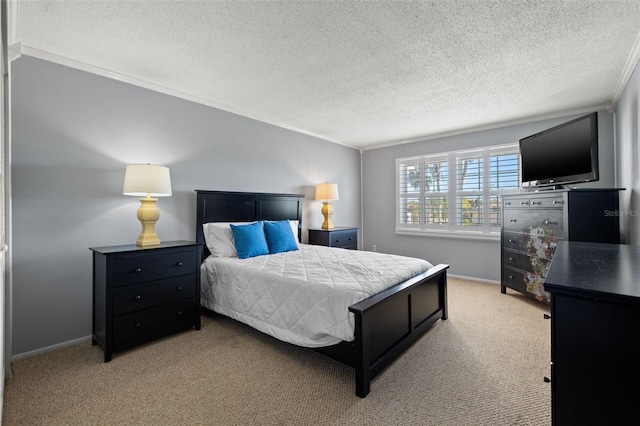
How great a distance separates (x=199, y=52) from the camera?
237cm

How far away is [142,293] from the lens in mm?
Answer: 2416

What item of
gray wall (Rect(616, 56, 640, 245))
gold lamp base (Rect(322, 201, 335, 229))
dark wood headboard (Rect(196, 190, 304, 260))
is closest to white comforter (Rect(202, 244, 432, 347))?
dark wood headboard (Rect(196, 190, 304, 260))

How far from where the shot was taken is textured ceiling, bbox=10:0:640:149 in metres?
1.88

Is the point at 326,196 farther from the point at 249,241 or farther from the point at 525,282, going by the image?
the point at 525,282

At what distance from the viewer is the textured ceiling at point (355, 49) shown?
1877 millimetres

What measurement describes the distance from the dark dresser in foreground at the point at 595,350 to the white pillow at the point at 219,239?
276 cm

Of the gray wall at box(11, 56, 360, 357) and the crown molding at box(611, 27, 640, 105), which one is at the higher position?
the crown molding at box(611, 27, 640, 105)

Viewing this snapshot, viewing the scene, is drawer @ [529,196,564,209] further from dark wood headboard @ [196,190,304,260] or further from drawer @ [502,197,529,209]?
dark wood headboard @ [196,190,304,260]

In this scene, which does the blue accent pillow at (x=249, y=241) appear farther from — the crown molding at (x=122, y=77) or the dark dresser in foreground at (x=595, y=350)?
the dark dresser in foreground at (x=595, y=350)

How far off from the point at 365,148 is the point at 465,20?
3.85 m

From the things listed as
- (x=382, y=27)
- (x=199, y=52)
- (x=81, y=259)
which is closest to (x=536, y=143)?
→ (x=382, y=27)

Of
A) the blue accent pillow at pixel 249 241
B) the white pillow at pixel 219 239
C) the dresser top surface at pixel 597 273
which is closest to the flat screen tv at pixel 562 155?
the dresser top surface at pixel 597 273

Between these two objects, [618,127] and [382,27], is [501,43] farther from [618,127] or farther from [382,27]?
[618,127]

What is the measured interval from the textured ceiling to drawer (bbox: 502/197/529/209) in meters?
1.12
